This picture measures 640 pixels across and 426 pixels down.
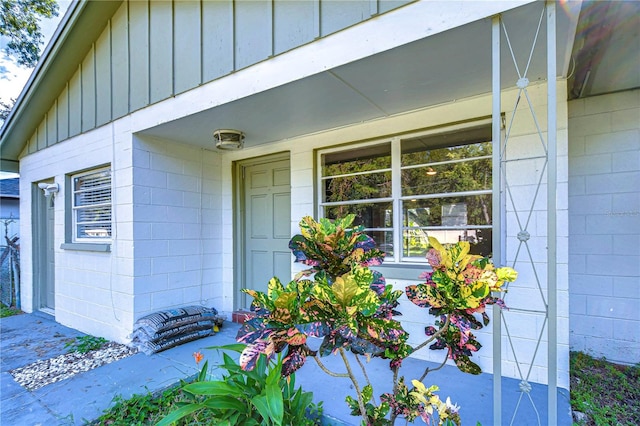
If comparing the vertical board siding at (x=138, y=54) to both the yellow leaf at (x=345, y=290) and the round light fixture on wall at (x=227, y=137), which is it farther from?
the yellow leaf at (x=345, y=290)

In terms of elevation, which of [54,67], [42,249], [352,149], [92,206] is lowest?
[42,249]

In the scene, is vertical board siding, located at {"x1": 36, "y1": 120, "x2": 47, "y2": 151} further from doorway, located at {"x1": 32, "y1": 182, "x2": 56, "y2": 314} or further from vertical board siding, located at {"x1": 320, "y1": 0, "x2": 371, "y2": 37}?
vertical board siding, located at {"x1": 320, "y1": 0, "x2": 371, "y2": 37}

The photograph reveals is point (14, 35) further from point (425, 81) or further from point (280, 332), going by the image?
point (280, 332)

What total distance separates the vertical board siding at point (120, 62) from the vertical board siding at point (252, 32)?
1876 millimetres

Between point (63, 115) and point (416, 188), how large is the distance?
5.13 meters

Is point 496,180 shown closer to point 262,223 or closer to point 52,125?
point 262,223

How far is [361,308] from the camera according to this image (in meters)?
1.16

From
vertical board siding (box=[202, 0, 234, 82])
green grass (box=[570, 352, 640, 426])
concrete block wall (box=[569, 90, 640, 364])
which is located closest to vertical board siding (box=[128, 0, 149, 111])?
vertical board siding (box=[202, 0, 234, 82])

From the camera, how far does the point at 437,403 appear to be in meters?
1.25

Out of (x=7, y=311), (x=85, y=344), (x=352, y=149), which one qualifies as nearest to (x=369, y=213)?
(x=352, y=149)

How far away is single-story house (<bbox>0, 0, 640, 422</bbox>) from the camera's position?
202 centimetres

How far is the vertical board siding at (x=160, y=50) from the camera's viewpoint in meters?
3.23

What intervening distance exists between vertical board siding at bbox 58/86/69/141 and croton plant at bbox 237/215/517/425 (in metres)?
4.95

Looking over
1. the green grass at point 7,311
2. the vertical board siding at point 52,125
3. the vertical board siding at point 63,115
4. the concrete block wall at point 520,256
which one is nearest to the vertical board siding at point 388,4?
the concrete block wall at point 520,256
